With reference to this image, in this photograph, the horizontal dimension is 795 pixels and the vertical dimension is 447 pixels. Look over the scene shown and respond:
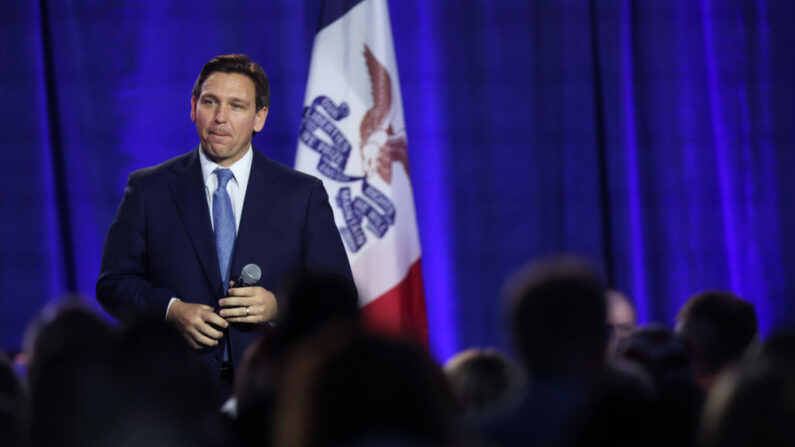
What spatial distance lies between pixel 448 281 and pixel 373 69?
48.2 inches

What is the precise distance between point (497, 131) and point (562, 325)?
3.63 metres

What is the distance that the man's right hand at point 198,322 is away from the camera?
7.71 ft

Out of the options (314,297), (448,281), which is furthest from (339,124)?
(314,297)

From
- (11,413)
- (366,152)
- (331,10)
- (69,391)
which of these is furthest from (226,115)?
(331,10)

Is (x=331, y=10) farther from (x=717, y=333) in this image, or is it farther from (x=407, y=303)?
(x=717, y=333)

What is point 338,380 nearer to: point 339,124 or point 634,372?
point 634,372

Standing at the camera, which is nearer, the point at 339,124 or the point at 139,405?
the point at 139,405

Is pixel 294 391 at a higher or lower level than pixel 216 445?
higher

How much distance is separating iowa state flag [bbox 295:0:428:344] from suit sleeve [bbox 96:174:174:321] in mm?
1802

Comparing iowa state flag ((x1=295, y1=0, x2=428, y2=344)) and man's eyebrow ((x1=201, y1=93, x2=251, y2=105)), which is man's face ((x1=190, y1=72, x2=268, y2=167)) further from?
iowa state flag ((x1=295, y1=0, x2=428, y2=344))

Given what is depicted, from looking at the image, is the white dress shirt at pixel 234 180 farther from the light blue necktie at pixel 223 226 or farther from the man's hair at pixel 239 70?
the man's hair at pixel 239 70

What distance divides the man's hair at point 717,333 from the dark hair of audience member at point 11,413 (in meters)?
1.40

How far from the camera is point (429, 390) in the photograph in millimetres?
942

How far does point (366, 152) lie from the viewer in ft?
14.5
